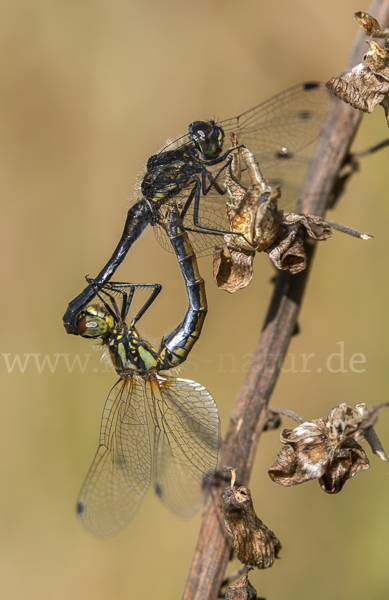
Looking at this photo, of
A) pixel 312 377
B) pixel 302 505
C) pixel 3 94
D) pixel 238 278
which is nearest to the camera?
pixel 238 278

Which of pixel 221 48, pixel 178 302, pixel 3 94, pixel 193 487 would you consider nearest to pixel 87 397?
pixel 178 302

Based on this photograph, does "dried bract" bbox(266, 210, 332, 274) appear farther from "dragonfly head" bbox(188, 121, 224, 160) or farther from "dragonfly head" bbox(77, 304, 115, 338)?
"dragonfly head" bbox(77, 304, 115, 338)

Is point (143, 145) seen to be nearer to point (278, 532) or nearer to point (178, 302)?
point (178, 302)

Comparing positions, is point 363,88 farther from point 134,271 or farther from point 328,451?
point 134,271

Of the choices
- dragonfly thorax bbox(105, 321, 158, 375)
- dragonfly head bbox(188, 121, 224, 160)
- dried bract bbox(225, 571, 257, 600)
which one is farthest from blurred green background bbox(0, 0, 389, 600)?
dried bract bbox(225, 571, 257, 600)

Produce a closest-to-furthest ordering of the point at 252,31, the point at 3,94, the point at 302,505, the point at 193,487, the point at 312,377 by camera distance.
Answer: the point at 193,487 < the point at 302,505 < the point at 312,377 < the point at 252,31 < the point at 3,94

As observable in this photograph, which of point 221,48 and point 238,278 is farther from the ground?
point 221,48

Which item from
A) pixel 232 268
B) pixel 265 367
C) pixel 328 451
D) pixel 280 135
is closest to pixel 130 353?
pixel 265 367
